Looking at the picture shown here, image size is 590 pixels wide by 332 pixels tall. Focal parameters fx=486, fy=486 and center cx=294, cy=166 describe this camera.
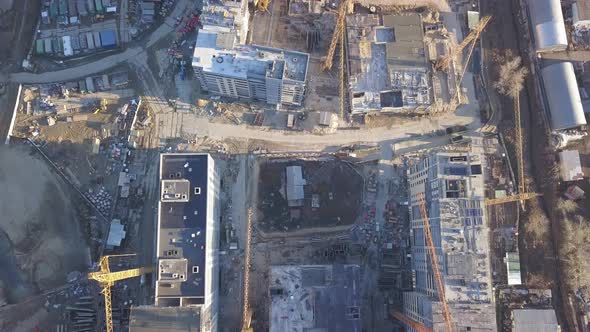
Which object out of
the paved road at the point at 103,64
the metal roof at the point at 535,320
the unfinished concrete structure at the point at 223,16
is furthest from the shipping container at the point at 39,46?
the metal roof at the point at 535,320

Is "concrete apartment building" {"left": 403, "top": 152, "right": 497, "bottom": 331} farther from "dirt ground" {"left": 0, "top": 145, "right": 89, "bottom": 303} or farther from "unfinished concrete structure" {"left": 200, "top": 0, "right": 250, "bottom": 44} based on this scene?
"dirt ground" {"left": 0, "top": 145, "right": 89, "bottom": 303}

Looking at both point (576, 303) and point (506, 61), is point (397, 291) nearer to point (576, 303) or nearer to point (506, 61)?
point (576, 303)

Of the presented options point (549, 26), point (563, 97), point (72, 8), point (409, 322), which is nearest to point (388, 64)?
point (549, 26)

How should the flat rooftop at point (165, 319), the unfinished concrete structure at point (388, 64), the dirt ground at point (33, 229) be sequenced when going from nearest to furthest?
the flat rooftop at point (165, 319) < the dirt ground at point (33, 229) < the unfinished concrete structure at point (388, 64)

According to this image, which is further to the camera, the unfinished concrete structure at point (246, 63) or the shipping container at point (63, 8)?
the shipping container at point (63, 8)

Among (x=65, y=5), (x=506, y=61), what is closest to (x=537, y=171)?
(x=506, y=61)

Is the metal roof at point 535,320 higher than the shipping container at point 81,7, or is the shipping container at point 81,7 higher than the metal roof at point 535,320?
the shipping container at point 81,7

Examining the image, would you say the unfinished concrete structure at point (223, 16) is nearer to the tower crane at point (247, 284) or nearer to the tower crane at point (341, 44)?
the tower crane at point (341, 44)

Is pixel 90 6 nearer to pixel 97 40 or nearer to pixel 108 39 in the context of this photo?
pixel 97 40
